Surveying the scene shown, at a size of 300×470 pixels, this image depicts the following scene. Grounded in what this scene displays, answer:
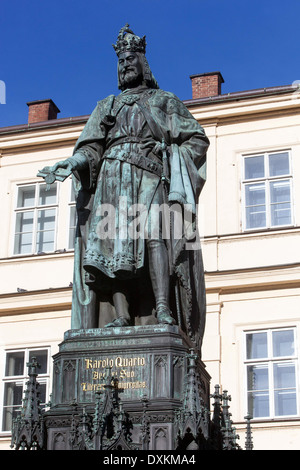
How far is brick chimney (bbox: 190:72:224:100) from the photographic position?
72.9ft

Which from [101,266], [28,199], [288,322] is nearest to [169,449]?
[101,266]

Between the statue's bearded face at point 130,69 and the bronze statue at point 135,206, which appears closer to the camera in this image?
the bronze statue at point 135,206

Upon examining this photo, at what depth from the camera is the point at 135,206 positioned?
27.0 ft

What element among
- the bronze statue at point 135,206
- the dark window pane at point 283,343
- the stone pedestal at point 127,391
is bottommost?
the stone pedestal at point 127,391

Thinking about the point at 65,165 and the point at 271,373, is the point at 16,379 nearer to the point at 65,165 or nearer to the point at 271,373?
the point at 271,373

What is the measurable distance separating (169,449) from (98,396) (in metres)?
0.65

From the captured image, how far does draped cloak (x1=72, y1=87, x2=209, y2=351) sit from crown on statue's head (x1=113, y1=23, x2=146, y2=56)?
39cm

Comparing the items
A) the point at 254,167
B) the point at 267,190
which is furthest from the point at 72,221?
the point at 267,190

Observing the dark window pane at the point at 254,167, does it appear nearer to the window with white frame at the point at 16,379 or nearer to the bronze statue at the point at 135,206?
the window with white frame at the point at 16,379

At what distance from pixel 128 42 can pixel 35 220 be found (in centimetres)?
1269

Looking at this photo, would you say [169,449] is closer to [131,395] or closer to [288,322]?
[131,395]

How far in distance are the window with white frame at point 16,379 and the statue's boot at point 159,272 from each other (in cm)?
1125

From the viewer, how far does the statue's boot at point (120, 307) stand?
25.8 feet

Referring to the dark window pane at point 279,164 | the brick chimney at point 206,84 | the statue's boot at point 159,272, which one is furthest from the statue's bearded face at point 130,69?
the brick chimney at point 206,84
